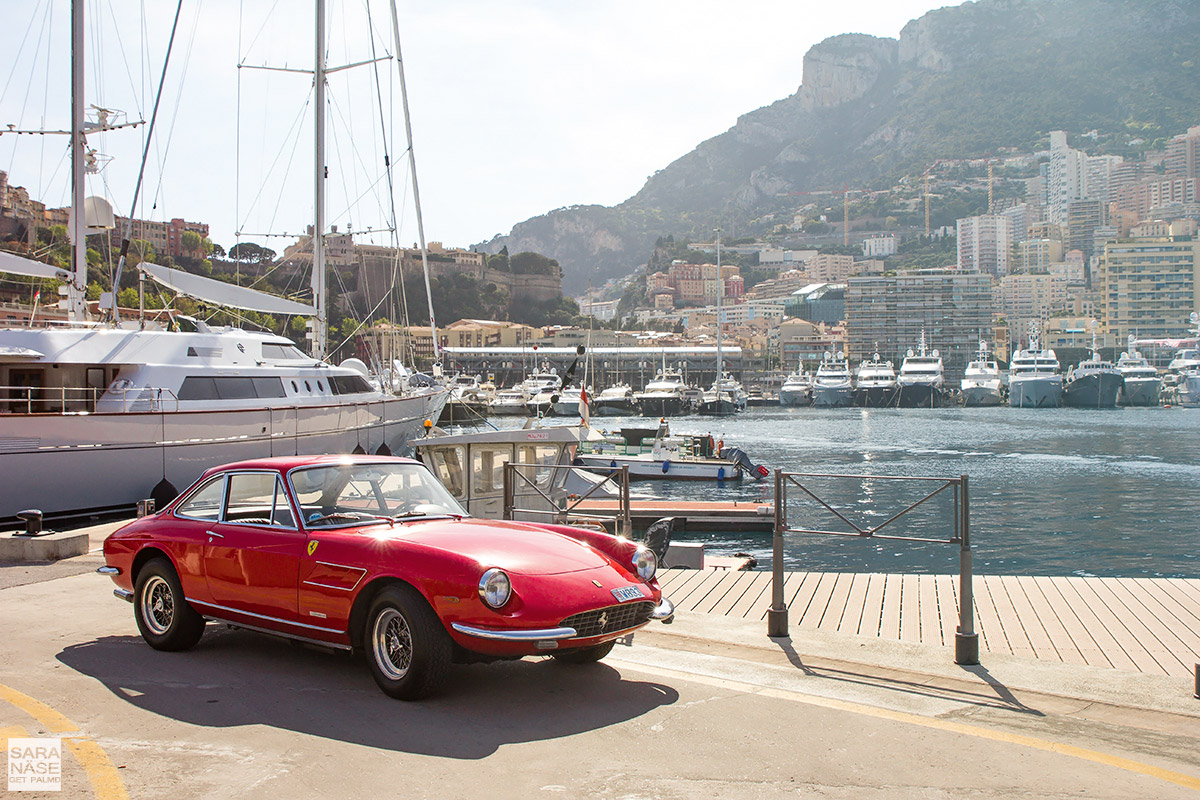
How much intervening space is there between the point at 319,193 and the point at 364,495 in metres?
22.7

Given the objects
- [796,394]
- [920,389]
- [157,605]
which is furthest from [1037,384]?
[157,605]

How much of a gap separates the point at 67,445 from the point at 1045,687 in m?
17.1

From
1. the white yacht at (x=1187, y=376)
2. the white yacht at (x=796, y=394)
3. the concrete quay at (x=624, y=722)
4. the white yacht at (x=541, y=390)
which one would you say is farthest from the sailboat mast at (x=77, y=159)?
the white yacht at (x=1187, y=376)

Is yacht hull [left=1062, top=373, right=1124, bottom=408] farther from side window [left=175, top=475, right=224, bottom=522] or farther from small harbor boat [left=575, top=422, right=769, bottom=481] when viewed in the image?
side window [left=175, top=475, right=224, bottom=522]

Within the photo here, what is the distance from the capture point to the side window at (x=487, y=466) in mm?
15539

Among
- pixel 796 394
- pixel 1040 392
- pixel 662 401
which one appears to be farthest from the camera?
pixel 796 394

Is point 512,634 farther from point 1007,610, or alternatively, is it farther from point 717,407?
point 717,407

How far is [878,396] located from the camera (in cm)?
13562

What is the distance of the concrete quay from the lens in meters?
4.59

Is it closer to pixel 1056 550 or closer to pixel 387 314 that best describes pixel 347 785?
pixel 1056 550

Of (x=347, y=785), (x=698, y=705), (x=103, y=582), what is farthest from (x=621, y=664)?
(x=103, y=582)

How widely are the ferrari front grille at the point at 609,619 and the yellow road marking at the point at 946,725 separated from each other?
0.68 metres

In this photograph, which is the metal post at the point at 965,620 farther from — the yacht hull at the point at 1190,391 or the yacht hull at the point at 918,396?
the yacht hull at the point at 1190,391

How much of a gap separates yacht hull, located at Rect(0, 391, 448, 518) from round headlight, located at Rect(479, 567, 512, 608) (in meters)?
14.8
